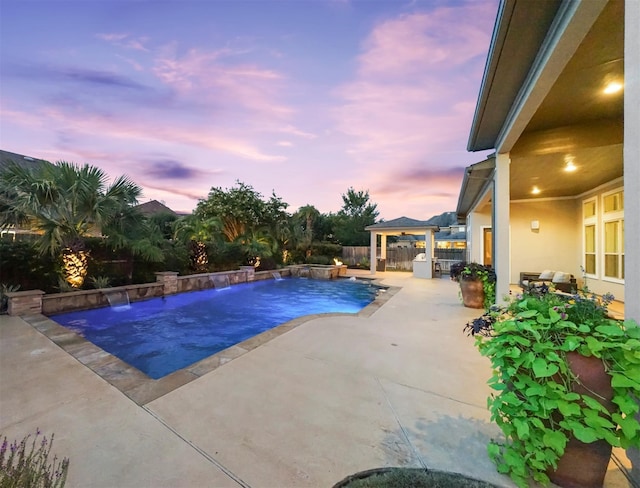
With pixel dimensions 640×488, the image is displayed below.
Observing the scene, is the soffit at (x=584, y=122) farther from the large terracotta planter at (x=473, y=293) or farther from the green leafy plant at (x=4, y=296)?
the green leafy plant at (x=4, y=296)

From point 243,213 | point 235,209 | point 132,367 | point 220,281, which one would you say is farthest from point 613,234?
point 235,209

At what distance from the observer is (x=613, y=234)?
21.9 ft

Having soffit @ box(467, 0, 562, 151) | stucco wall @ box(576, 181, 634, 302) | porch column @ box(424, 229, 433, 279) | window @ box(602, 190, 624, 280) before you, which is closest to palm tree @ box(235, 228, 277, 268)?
porch column @ box(424, 229, 433, 279)

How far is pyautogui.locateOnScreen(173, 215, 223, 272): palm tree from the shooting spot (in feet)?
36.9

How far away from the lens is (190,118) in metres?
10.3

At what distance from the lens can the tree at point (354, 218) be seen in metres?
25.3

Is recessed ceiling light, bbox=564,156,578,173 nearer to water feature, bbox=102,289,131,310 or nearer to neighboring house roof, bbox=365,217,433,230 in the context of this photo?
neighboring house roof, bbox=365,217,433,230

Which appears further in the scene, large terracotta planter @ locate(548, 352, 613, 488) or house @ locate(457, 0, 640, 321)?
house @ locate(457, 0, 640, 321)

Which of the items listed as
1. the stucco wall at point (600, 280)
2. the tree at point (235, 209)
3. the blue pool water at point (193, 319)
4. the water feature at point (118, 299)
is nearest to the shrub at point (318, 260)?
the tree at point (235, 209)

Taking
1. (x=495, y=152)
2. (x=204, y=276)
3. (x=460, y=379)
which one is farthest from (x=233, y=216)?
(x=460, y=379)

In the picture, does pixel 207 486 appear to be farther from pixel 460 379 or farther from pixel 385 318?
pixel 385 318

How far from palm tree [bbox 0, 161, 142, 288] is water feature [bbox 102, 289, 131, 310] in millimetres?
779

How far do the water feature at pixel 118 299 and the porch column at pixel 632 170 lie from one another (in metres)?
9.69

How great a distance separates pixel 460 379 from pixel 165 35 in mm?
10309
